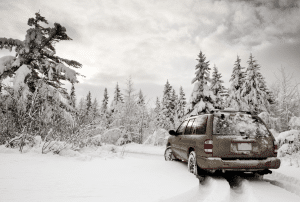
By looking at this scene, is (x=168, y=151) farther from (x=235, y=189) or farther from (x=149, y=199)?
(x=149, y=199)

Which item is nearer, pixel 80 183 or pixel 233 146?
pixel 80 183

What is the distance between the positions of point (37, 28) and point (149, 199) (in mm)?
12032

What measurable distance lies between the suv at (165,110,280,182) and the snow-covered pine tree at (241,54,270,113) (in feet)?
71.9

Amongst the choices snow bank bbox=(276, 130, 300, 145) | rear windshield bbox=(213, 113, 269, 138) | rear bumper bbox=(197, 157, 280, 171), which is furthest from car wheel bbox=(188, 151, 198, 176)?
snow bank bbox=(276, 130, 300, 145)

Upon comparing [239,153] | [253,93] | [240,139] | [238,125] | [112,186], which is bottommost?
[112,186]

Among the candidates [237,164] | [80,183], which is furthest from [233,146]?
[80,183]

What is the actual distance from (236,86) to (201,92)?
10.1 m

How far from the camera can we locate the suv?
474 centimetres

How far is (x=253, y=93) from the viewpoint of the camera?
981 inches

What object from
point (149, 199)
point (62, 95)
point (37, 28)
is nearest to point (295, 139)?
point (149, 199)

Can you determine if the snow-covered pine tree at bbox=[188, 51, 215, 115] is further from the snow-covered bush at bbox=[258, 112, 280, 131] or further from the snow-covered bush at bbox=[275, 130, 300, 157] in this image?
the snow-covered bush at bbox=[275, 130, 300, 157]

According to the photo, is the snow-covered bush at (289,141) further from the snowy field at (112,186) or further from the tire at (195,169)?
the tire at (195,169)

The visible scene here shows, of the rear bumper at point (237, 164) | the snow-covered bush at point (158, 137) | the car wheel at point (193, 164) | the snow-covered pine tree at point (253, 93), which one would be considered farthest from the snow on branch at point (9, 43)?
the snow-covered pine tree at point (253, 93)

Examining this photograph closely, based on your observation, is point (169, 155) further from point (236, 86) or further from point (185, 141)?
point (236, 86)
